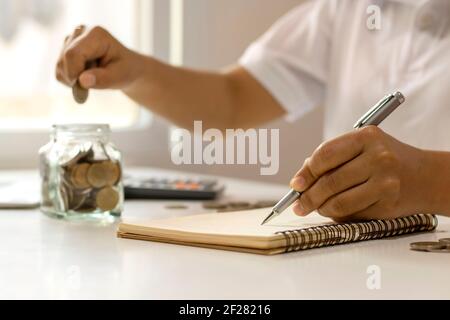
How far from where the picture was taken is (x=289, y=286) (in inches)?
23.6

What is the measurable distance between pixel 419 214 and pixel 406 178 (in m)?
0.06

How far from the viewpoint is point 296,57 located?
1518 millimetres

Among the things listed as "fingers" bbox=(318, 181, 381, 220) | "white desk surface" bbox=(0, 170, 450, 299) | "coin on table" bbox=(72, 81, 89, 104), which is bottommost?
"white desk surface" bbox=(0, 170, 450, 299)

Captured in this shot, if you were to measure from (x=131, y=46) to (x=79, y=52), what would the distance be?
87 cm

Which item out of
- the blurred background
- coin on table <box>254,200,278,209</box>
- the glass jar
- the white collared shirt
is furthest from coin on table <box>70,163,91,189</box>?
the blurred background

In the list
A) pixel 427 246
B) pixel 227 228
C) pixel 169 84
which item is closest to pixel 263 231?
pixel 227 228

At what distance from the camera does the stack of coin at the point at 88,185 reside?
3.08 feet

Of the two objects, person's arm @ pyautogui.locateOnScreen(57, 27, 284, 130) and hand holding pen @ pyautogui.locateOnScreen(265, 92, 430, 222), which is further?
person's arm @ pyautogui.locateOnScreen(57, 27, 284, 130)

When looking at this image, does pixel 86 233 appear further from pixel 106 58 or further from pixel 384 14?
pixel 384 14

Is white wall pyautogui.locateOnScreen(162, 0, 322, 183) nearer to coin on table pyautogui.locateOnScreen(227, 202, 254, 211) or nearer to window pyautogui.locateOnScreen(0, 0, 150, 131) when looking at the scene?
window pyautogui.locateOnScreen(0, 0, 150, 131)

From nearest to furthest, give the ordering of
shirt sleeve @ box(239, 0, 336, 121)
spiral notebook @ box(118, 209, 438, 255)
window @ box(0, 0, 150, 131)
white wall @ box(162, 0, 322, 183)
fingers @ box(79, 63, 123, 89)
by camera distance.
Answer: spiral notebook @ box(118, 209, 438, 255)
fingers @ box(79, 63, 123, 89)
shirt sleeve @ box(239, 0, 336, 121)
window @ box(0, 0, 150, 131)
white wall @ box(162, 0, 322, 183)

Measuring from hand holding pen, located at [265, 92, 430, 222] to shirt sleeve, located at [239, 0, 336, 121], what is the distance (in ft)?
2.37

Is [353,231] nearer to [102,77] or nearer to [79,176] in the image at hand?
[79,176]

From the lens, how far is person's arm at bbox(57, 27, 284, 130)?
3.46 feet
